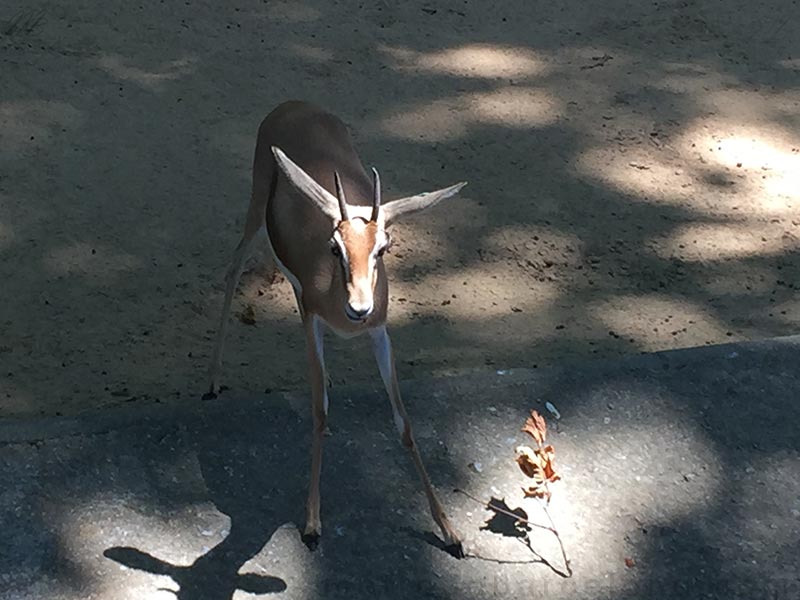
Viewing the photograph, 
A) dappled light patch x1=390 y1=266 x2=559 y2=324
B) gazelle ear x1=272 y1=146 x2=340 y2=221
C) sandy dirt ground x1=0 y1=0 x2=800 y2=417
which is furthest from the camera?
dappled light patch x1=390 y1=266 x2=559 y2=324

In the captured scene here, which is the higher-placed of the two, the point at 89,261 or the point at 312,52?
the point at 312,52

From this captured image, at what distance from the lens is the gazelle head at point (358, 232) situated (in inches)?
124

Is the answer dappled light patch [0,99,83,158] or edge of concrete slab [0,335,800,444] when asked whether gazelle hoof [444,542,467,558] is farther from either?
dappled light patch [0,99,83,158]

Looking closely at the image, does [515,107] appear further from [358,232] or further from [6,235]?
[358,232]

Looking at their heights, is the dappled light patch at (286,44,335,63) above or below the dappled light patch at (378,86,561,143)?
above

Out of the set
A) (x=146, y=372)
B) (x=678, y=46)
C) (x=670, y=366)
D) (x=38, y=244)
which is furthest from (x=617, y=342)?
(x=678, y=46)

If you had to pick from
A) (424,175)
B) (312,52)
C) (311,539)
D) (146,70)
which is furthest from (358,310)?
(312,52)

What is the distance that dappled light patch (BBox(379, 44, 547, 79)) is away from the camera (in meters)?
6.98

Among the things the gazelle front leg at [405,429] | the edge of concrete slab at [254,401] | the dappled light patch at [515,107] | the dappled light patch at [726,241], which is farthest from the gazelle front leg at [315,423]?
the dappled light patch at [515,107]

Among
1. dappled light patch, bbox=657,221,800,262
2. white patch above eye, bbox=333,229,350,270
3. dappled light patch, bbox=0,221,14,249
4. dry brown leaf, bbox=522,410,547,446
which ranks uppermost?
white patch above eye, bbox=333,229,350,270

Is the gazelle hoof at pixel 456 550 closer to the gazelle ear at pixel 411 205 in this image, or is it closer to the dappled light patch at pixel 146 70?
the gazelle ear at pixel 411 205

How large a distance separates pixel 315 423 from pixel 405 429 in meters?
0.27

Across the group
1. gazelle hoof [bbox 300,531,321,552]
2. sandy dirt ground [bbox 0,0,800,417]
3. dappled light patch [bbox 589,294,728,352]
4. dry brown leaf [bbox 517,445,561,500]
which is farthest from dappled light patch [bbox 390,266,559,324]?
gazelle hoof [bbox 300,531,321,552]

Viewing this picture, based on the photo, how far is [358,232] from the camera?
3.19m
